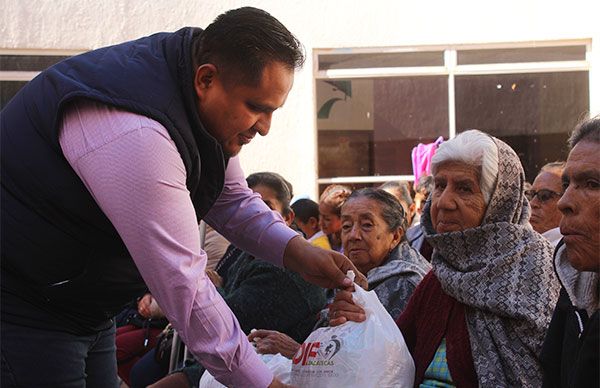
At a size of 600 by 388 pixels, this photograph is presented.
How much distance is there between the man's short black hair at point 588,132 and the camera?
8.48ft

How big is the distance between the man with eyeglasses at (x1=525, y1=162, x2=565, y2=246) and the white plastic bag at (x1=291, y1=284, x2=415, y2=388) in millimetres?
2425

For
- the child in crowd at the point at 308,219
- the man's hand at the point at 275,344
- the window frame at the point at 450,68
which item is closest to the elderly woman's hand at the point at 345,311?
the man's hand at the point at 275,344

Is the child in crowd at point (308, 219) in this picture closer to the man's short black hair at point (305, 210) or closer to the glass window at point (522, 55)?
the man's short black hair at point (305, 210)

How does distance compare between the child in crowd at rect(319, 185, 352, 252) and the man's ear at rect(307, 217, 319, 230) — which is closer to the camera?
the child in crowd at rect(319, 185, 352, 252)

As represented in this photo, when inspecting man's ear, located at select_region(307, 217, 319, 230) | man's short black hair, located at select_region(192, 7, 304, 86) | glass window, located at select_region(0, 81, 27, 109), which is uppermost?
glass window, located at select_region(0, 81, 27, 109)

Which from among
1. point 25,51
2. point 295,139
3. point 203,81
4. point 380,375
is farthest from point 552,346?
point 25,51

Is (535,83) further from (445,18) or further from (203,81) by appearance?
(203,81)

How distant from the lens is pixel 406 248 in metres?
4.24

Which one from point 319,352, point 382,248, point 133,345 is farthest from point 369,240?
point 133,345

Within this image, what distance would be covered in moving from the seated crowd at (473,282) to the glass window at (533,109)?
4.92m

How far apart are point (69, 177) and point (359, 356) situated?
119 centimetres

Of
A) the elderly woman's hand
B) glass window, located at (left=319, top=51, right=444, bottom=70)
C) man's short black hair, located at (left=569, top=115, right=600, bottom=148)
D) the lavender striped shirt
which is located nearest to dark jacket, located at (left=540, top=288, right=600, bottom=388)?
man's short black hair, located at (left=569, top=115, right=600, bottom=148)

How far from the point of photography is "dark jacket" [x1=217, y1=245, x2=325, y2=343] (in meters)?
4.10

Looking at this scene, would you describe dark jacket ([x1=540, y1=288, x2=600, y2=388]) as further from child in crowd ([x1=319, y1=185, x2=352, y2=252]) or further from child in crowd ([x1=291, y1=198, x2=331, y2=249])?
child in crowd ([x1=291, y1=198, x2=331, y2=249])
